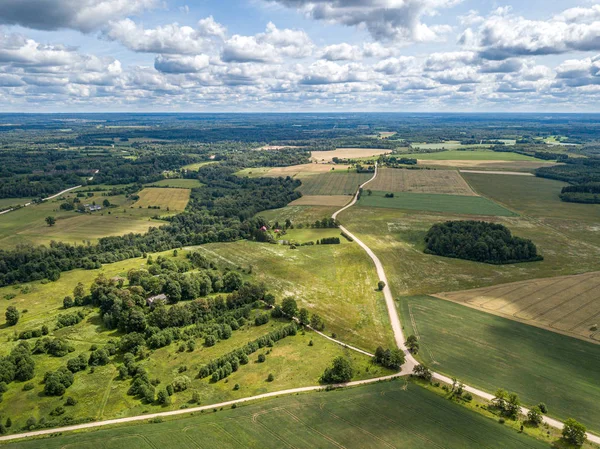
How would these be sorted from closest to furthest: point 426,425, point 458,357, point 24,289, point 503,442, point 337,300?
point 503,442 < point 426,425 < point 458,357 < point 337,300 < point 24,289

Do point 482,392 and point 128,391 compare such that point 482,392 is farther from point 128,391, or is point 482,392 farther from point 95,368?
point 95,368

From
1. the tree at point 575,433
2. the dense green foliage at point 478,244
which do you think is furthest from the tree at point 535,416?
the dense green foliage at point 478,244

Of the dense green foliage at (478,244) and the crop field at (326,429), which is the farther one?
the dense green foliage at (478,244)

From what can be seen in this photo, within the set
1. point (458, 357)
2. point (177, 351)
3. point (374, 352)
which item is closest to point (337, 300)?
point (374, 352)

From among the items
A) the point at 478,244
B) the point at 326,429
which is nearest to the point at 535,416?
the point at 326,429

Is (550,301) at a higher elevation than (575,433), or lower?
higher

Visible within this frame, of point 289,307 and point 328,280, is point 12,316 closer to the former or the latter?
point 289,307

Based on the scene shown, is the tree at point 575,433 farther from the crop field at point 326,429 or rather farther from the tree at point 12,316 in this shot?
the tree at point 12,316
